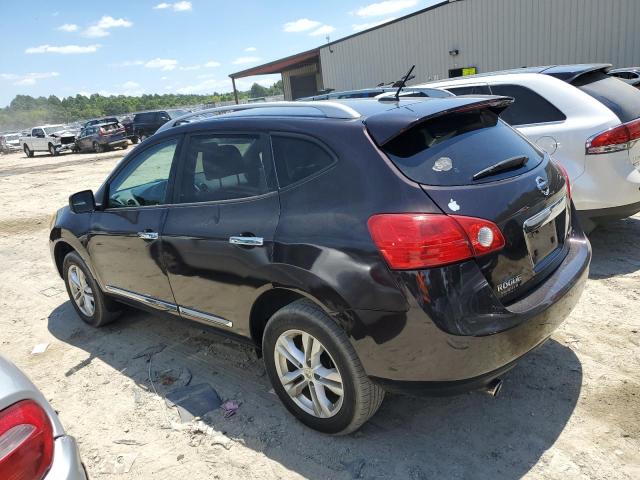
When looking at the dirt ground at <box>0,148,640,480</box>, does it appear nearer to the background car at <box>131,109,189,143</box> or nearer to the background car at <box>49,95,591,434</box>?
the background car at <box>49,95,591,434</box>

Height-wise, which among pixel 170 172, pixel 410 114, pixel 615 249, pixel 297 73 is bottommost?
pixel 615 249

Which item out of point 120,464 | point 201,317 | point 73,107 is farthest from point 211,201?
point 73,107

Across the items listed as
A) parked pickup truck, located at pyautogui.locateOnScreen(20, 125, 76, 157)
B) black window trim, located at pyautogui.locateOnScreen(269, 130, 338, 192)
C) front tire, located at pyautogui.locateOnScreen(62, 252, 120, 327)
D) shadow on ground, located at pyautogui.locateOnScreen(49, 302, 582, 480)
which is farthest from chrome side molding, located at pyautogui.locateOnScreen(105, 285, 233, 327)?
parked pickup truck, located at pyautogui.locateOnScreen(20, 125, 76, 157)

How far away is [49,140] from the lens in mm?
31328

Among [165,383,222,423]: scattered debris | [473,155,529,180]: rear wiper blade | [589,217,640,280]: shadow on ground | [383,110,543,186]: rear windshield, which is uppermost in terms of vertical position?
[383,110,543,186]: rear windshield

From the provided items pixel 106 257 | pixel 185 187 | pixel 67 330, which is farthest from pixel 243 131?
pixel 67 330

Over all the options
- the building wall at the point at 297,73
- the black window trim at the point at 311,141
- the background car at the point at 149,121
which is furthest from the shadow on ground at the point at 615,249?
the building wall at the point at 297,73

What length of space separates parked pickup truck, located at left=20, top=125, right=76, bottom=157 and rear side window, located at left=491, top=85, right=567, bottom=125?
102 feet

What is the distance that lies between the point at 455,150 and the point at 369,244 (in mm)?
712

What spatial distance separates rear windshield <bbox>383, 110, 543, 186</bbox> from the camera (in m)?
2.45

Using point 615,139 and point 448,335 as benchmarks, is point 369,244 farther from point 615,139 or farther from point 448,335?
point 615,139

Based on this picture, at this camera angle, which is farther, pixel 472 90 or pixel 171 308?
pixel 472 90

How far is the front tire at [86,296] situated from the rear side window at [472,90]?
175 inches

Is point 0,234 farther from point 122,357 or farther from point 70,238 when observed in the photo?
point 122,357
